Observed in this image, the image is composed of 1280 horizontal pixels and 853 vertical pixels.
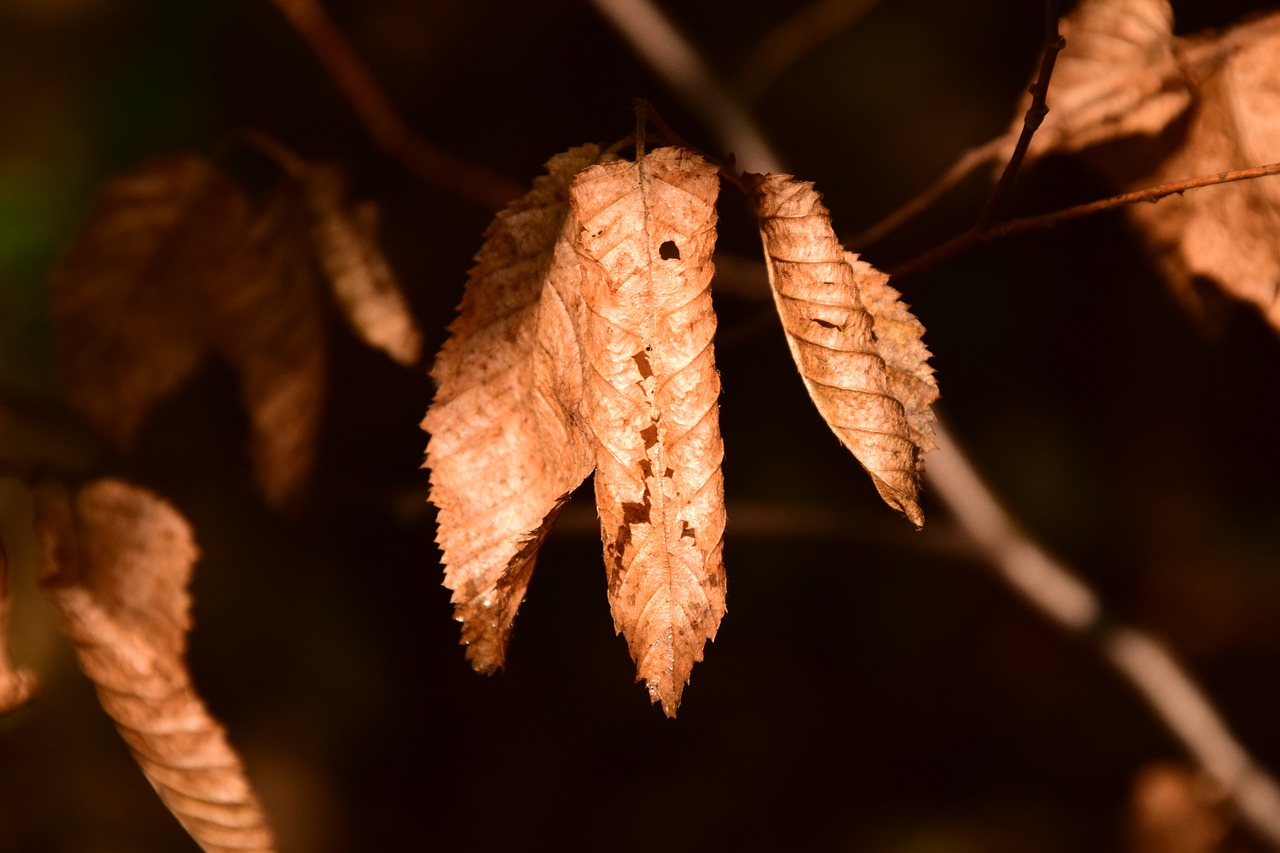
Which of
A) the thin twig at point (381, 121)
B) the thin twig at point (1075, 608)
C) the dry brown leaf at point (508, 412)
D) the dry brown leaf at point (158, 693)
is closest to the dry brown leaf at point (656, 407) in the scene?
the dry brown leaf at point (508, 412)

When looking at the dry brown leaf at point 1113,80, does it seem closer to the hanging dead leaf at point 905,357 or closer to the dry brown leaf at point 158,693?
the hanging dead leaf at point 905,357

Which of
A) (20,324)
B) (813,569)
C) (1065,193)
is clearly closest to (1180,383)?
(1065,193)

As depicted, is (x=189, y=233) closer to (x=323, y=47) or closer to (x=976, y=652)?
(x=323, y=47)

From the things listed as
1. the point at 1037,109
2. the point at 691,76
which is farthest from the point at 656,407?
the point at 691,76

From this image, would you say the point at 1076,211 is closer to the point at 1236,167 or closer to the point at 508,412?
the point at 1236,167

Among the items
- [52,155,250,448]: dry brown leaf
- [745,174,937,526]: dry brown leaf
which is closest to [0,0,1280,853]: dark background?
[52,155,250,448]: dry brown leaf
